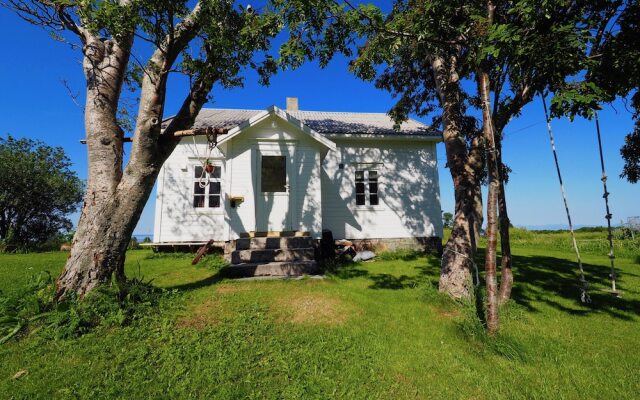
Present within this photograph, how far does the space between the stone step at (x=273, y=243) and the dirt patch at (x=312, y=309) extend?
2.48m

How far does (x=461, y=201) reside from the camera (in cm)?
583

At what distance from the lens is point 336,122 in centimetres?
1327

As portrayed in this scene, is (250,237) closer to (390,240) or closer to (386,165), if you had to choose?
(390,240)

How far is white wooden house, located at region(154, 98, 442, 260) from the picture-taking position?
28.7 ft

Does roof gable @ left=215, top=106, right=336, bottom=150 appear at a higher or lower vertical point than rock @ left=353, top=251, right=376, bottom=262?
higher

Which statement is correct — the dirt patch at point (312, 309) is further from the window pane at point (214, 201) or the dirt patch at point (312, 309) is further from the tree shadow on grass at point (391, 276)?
the window pane at point (214, 201)

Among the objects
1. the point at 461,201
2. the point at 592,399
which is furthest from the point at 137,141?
the point at 592,399

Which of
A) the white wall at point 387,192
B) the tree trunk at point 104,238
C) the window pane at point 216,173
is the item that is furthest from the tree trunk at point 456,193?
the window pane at point 216,173

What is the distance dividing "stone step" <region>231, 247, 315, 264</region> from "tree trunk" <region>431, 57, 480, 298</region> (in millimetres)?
3620

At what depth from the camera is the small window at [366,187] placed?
37.4 feet

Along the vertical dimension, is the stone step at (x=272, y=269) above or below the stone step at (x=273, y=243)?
below

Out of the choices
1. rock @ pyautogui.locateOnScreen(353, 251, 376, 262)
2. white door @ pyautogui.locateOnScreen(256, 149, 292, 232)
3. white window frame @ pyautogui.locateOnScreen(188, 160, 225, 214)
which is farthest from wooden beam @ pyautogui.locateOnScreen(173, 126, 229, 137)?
rock @ pyautogui.locateOnScreen(353, 251, 376, 262)

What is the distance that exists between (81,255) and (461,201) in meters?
7.23

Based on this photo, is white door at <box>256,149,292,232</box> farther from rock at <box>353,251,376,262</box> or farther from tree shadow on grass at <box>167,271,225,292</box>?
rock at <box>353,251,376,262</box>
